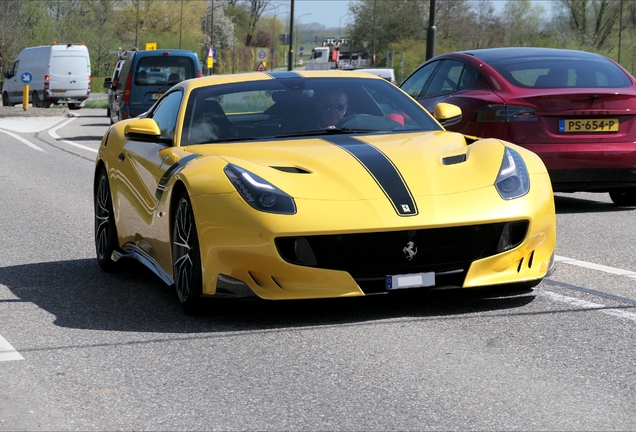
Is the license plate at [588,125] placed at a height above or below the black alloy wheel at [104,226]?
above

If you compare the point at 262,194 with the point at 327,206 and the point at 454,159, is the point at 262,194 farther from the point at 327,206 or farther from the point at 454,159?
the point at 454,159

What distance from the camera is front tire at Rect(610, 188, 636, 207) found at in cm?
1105

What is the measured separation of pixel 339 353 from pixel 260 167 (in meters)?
1.17

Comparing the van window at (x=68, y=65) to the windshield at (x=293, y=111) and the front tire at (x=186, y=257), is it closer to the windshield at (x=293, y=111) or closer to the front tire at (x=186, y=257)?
the windshield at (x=293, y=111)

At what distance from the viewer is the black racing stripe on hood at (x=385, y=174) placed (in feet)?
17.9

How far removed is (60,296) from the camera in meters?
6.57

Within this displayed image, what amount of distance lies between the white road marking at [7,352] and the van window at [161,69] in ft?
53.4

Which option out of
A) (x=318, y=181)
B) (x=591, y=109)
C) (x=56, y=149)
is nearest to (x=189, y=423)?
(x=318, y=181)

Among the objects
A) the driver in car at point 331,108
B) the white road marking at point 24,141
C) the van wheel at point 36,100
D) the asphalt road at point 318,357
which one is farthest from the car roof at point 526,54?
the van wheel at point 36,100

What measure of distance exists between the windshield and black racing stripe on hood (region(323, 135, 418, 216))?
1.75 ft

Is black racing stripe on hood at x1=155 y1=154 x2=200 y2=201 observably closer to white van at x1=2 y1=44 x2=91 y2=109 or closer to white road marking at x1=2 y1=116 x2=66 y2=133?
white road marking at x1=2 y1=116 x2=66 y2=133

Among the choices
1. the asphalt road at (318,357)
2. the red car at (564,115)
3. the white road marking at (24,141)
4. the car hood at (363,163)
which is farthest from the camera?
the white road marking at (24,141)

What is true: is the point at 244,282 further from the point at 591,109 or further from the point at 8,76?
the point at 8,76

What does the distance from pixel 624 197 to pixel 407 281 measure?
619 cm
